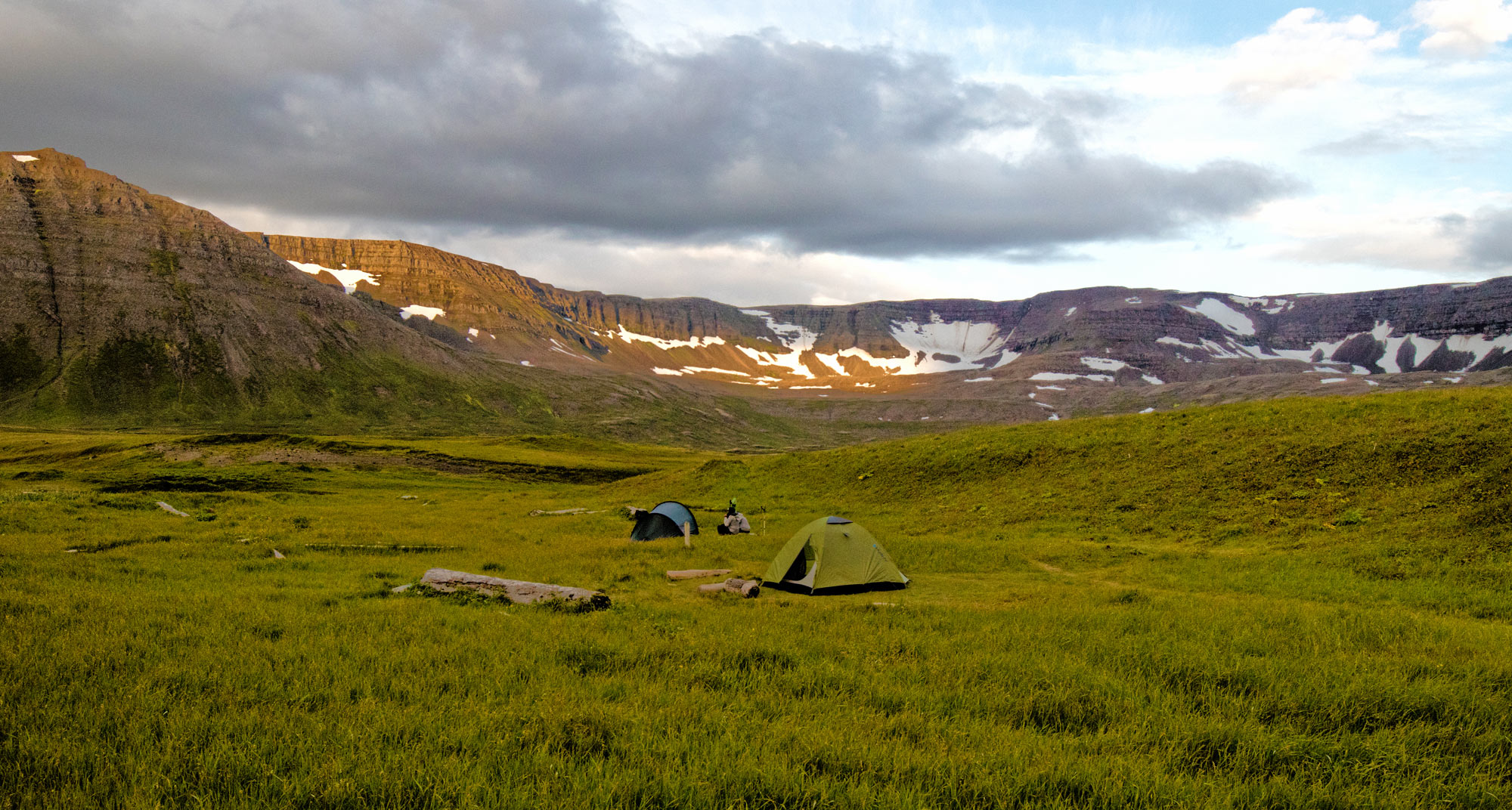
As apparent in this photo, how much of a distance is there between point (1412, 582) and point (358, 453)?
4585 inches

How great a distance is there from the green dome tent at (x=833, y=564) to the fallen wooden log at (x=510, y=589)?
6886mm

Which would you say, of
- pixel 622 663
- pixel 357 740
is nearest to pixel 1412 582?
pixel 622 663

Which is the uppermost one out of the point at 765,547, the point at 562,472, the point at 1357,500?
the point at 1357,500

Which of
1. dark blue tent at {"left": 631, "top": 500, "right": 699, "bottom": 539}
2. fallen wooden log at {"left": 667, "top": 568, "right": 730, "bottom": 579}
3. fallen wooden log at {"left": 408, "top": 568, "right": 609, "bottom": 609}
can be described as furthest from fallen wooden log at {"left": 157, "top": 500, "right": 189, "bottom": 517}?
fallen wooden log at {"left": 667, "top": 568, "right": 730, "bottom": 579}

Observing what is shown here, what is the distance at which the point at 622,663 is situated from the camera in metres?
10.8

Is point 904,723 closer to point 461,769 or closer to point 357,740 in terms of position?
point 461,769

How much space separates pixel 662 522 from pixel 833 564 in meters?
15.5

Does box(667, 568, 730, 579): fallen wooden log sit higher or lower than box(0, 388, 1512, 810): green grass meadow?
lower

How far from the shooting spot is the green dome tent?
20578 mm

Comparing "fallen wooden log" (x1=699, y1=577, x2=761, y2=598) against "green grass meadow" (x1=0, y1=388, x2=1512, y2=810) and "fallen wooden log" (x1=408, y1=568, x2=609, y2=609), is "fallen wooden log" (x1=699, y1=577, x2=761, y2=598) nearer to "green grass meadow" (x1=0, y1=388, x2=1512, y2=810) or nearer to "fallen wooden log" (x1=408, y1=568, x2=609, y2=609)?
"green grass meadow" (x1=0, y1=388, x2=1512, y2=810)

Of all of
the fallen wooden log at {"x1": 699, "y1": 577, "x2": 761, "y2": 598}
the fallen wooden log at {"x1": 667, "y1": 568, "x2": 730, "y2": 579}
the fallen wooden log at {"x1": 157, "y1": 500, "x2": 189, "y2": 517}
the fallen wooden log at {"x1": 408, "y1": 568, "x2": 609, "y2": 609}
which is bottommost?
the fallen wooden log at {"x1": 157, "y1": 500, "x2": 189, "y2": 517}

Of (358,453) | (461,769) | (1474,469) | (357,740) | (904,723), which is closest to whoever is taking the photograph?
(461,769)

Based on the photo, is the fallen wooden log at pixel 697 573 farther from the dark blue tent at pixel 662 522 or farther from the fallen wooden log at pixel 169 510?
the fallen wooden log at pixel 169 510

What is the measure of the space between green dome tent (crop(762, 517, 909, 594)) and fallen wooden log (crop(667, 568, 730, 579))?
1718mm
